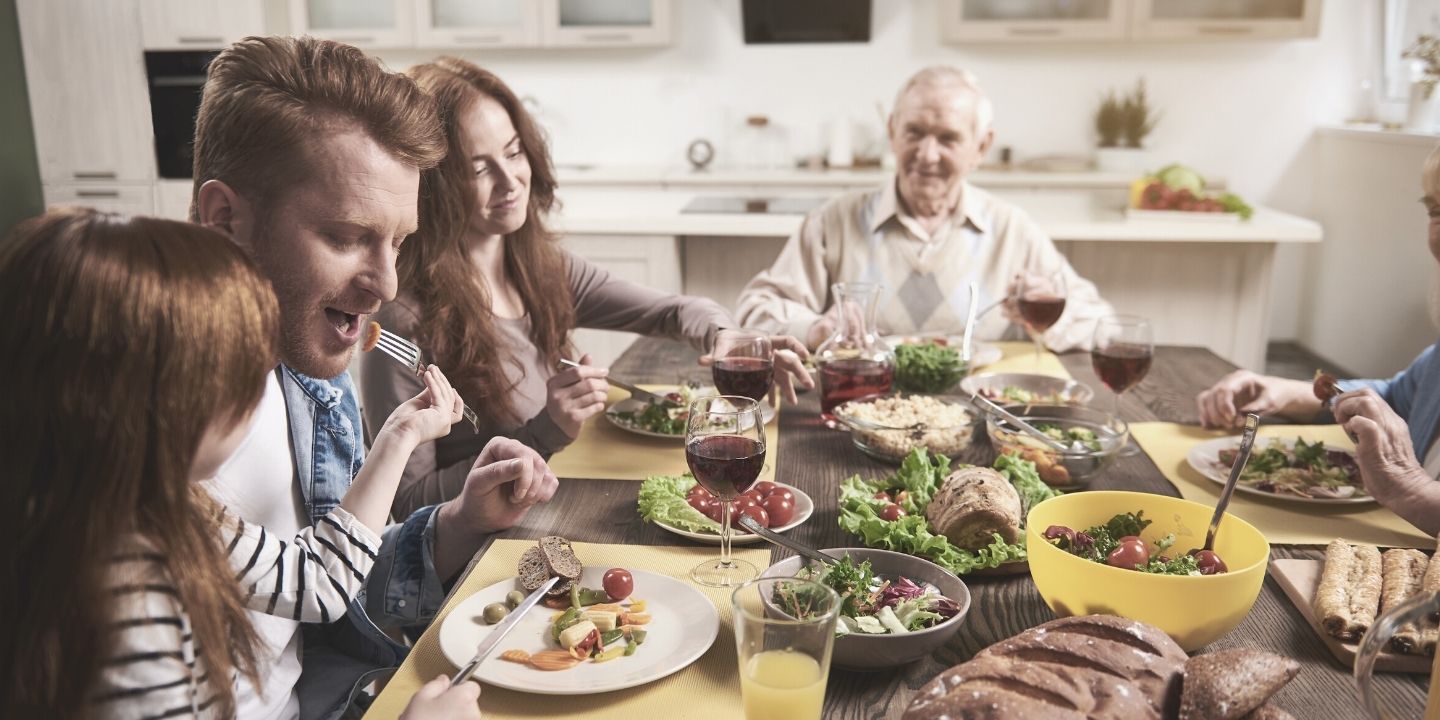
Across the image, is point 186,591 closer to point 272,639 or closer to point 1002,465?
point 272,639

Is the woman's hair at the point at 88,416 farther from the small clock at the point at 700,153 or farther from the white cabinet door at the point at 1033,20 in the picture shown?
the small clock at the point at 700,153

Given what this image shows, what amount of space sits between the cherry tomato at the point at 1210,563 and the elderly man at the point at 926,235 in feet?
5.52

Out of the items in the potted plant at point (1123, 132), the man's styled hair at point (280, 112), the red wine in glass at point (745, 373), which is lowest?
the red wine in glass at point (745, 373)

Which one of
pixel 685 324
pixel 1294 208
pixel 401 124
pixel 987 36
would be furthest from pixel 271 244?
pixel 1294 208

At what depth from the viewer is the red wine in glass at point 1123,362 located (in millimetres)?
1798

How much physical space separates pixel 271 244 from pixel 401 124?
0.68 ft

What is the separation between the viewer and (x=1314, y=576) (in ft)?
4.00

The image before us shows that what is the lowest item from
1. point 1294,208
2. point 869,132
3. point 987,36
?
point 1294,208

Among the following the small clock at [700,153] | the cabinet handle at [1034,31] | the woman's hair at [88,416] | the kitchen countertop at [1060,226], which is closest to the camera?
the woman's hair at [88,416]

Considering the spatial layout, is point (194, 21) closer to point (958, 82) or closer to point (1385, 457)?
point (958, 82)

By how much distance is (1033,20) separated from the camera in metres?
5.31

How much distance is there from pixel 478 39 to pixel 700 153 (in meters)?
1.33

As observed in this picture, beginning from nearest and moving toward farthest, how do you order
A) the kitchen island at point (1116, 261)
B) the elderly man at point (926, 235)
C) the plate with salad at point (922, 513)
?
the plate with salad at point (922, 513), the elderly man at point (926, 235), the kitchen island at point (1116, 261)

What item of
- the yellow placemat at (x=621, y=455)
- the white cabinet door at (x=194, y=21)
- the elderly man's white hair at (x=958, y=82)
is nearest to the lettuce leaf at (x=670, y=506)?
the yellow placemat at (x=621, y=455)
